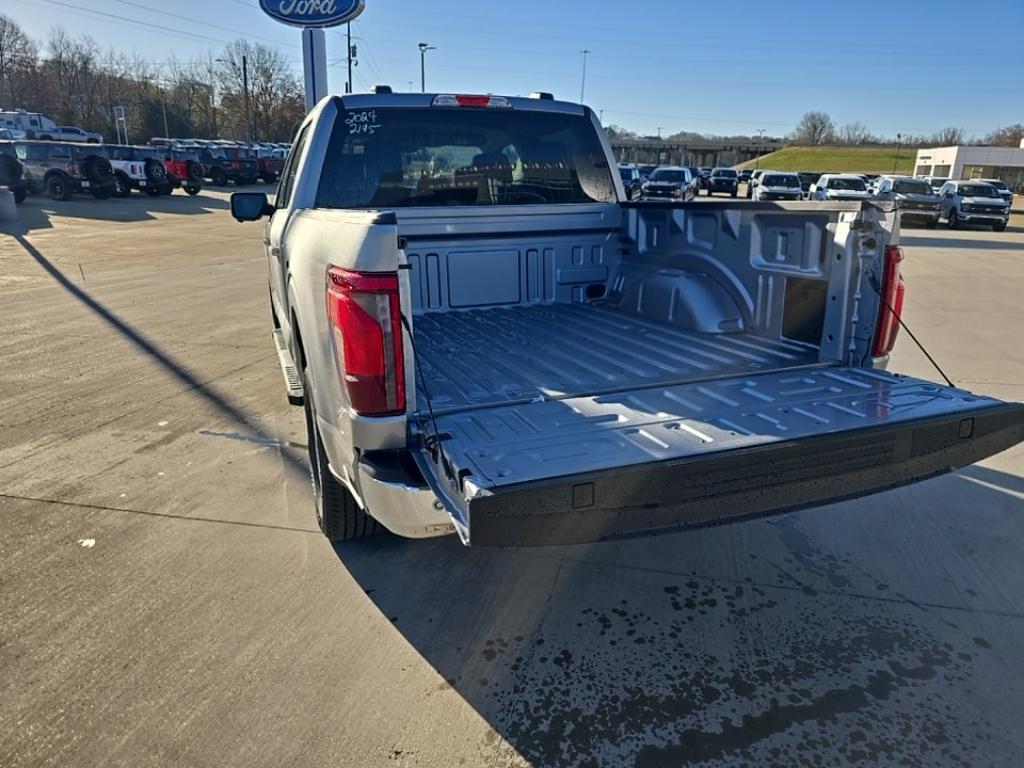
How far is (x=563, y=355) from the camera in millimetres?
3604

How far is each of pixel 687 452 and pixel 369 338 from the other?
3.63 feet

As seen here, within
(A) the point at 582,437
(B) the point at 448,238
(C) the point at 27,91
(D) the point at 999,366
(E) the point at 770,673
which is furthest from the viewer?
(C) the point at 27,91

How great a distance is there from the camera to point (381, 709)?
2.50 m

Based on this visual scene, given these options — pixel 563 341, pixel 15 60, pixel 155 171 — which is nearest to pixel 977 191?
pixel 563 341

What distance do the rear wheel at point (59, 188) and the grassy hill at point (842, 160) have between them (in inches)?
3974

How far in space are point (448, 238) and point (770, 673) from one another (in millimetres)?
2980

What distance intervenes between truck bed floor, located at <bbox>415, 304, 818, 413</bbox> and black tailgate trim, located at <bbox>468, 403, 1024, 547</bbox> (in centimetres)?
75

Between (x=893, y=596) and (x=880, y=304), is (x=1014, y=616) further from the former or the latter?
(x=880, y=304)

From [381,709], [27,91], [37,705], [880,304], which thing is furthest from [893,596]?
[27,91]

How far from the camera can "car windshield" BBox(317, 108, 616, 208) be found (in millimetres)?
4133

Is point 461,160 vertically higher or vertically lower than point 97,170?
lower

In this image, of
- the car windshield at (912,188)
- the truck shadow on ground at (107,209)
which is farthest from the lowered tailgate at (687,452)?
the car windshield at (912,188)

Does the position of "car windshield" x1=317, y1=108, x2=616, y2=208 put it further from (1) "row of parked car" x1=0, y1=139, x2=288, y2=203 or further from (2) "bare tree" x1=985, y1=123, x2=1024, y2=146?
(2) "bare tree" x1=985, y1=123, x2=1024, y2=146

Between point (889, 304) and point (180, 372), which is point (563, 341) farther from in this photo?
point (180, 372)
